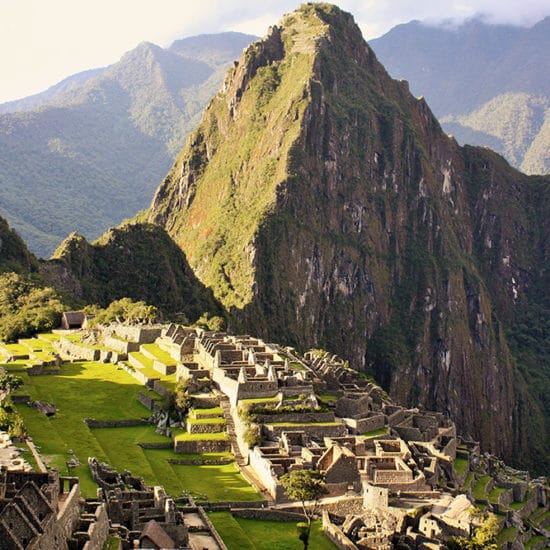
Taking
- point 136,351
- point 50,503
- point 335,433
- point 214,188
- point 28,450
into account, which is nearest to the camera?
point 50,503

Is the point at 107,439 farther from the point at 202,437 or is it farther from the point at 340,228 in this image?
the point at 340,228

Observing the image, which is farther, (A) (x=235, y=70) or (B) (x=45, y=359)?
(A) (x=235, y=70)

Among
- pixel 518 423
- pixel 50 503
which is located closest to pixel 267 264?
pixel 518 423

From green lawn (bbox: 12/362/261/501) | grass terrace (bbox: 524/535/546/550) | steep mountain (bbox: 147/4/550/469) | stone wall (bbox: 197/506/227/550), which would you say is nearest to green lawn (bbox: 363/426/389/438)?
green lawn (bbox: 12/362/261/501)

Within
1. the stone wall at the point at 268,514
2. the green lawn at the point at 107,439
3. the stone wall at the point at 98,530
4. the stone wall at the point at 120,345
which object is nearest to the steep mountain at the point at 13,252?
the stone wall at the point at 120,345

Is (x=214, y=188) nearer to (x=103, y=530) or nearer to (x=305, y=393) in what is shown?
(x=305, y=393)
